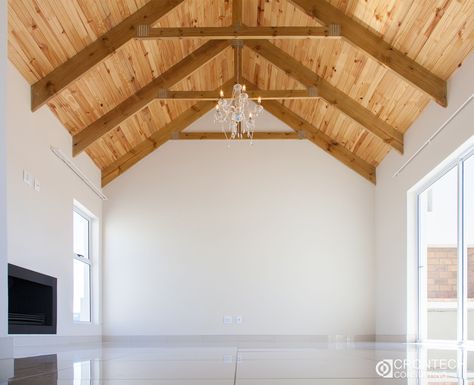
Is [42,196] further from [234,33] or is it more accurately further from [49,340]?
[234,33]

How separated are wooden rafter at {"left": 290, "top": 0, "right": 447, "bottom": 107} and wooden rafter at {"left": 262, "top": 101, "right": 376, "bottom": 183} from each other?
141 inches

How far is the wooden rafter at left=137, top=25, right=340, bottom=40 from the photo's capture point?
6711mm

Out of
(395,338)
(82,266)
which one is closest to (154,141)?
(82,266)

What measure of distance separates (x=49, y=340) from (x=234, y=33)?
12.1 ft

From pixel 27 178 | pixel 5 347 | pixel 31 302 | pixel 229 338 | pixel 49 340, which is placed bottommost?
pixel 229 338

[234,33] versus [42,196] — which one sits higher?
[234,33]

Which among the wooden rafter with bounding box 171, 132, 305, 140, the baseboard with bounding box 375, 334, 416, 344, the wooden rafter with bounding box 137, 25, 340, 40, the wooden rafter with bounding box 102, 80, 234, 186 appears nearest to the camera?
the wooden rafter with bounding box 137, 25, 340, 40

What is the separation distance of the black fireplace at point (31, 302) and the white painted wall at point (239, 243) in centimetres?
289

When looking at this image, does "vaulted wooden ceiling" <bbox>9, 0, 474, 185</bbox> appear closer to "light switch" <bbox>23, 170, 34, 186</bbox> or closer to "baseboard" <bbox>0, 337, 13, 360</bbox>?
"light switch" <bbox>23, 170, 34, 186</bbox>

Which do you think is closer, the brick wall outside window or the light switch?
the light switch

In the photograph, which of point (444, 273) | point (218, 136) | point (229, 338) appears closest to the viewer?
point (444, 273)

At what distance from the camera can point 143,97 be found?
27.8 ft

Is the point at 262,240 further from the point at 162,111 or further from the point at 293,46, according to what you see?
the point at 293,46

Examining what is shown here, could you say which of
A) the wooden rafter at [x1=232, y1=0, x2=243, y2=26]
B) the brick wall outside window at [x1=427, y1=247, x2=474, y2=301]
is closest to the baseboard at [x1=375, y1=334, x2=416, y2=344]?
the brick wall outside window at [x1=427, y1=247, x2=474, y2=301]
